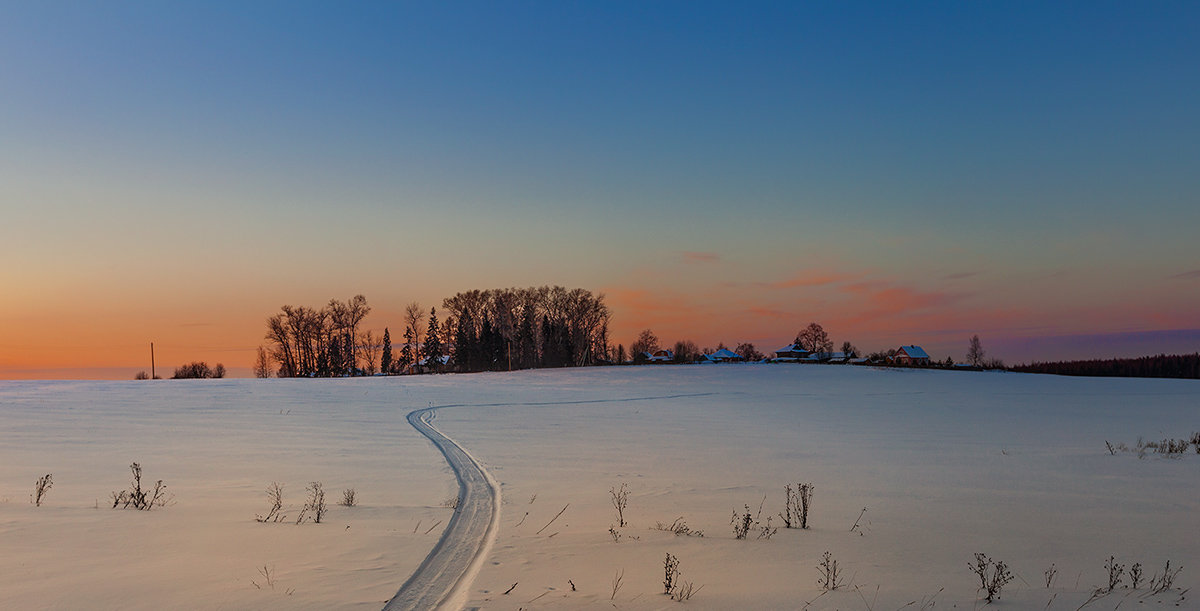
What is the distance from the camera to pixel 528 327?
9194cm

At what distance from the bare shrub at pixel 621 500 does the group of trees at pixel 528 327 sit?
77927 millimetres

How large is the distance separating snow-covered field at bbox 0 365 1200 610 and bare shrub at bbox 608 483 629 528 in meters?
0.12

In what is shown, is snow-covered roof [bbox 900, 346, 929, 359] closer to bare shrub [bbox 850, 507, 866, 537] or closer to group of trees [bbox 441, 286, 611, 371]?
group of trees [bbox 441, 286, 611, 371]

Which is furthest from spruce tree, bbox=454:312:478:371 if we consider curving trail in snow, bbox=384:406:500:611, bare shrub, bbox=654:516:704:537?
bare shrub, bbox=654:516:704:537

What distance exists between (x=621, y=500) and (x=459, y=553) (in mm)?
3308

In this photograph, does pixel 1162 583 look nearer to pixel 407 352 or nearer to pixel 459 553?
pixel 459 553

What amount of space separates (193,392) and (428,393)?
10.9m

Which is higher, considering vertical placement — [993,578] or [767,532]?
[993,578]

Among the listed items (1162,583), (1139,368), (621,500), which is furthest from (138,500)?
(1139,368)

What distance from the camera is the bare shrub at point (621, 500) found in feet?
27.0

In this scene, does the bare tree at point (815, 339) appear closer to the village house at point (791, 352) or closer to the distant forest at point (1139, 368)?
the village house at point (791, 352)

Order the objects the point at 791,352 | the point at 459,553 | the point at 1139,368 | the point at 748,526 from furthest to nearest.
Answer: the point at 791,352 < the point at 1139,368 < the point at 748,526 < the point at 459,553

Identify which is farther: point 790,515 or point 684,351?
point 684,351

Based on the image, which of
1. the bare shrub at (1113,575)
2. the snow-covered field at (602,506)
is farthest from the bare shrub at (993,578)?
the bare shrub at (1113,575)
